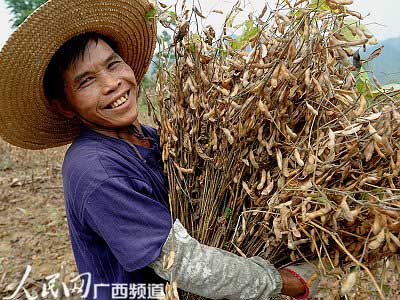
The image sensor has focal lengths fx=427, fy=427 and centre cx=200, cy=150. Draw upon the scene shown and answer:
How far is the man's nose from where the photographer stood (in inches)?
53.1

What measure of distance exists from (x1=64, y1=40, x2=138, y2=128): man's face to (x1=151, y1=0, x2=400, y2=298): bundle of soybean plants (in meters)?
0.12

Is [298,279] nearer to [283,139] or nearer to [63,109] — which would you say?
[283,139]

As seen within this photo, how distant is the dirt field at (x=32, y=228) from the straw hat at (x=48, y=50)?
1289 mm

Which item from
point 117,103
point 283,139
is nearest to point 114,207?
point 117,103

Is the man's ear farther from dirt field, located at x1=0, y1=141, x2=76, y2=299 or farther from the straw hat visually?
dirt field, located at x1=0, y1=141, x2=76, y2=299

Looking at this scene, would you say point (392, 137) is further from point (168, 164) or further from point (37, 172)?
point (37, 172)

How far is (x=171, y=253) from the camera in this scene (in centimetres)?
110

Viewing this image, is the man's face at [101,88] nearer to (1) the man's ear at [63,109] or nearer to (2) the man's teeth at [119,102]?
(2) the man's teeth at [119,102]

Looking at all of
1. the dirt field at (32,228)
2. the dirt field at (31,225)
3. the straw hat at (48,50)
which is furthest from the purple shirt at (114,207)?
the dirt field at (31,225)

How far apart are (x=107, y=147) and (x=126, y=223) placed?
272mm

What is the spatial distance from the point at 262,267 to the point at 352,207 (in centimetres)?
35

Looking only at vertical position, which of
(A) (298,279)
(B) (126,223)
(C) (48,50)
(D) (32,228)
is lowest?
(D) (32,228)

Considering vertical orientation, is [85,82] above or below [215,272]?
above

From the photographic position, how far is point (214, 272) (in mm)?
1133
